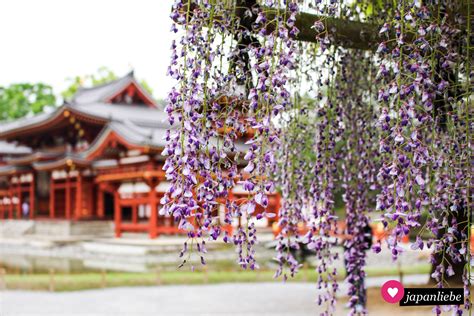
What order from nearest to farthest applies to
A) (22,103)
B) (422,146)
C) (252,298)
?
(422,146)
(252,298)
(22,103)

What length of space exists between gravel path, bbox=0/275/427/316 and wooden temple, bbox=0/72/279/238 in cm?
842

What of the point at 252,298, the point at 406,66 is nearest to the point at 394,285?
the point at 406,66

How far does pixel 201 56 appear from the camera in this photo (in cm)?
273

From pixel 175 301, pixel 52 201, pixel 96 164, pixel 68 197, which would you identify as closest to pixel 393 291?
pixel 175 301

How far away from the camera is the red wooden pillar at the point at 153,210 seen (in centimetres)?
1875

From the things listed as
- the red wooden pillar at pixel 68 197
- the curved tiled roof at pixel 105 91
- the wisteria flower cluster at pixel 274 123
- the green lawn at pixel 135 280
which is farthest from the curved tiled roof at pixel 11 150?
the wisteria flower cluster at pixel 274 123

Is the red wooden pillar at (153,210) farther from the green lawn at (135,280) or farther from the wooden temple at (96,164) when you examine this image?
the green lawn at (135,280)

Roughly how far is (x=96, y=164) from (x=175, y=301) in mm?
14609

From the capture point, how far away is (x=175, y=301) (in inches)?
348

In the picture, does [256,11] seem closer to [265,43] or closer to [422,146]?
[265,43]

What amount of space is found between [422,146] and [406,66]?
0.42m

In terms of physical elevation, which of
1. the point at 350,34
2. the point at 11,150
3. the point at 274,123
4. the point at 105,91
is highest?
the point at 105,91

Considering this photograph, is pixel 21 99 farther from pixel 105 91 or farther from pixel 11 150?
pixel 105 91

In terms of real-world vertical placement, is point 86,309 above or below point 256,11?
below
